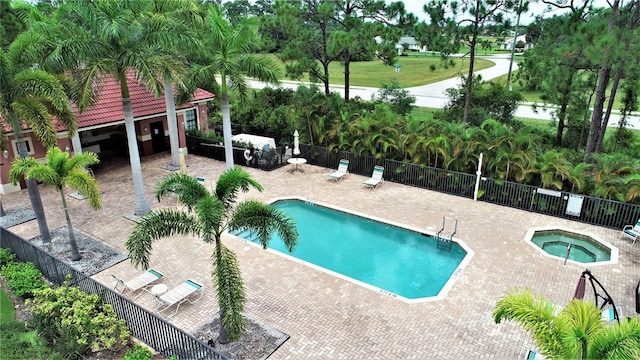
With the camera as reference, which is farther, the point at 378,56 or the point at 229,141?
the point at 378,56

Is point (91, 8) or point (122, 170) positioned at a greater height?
point (91, 8)

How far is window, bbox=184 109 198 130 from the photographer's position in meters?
25.1

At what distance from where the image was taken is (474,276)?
1227 cm

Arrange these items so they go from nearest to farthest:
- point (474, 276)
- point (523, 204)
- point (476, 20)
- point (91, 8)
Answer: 1. point (474, 276)
2. point (91, 8)
3. point (523, 204)
4. point (476, 20)

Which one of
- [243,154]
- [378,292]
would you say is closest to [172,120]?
[243,154]

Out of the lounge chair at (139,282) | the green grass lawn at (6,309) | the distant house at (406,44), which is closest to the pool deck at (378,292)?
the lounge chair at (139,282)

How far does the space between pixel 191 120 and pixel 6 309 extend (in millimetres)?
15854

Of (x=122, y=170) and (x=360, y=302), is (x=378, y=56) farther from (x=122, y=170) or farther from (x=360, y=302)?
(x=360, y=302)

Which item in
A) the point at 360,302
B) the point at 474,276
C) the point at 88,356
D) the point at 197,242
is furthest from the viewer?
the point at 197,242

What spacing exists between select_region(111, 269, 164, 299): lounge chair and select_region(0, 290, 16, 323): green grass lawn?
2.36 meters

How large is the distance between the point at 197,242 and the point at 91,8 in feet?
25.9

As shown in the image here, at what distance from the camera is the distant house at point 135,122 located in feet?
64.6

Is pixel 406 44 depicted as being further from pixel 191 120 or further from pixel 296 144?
pixel 191 120

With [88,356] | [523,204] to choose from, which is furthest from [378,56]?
[88,356]
